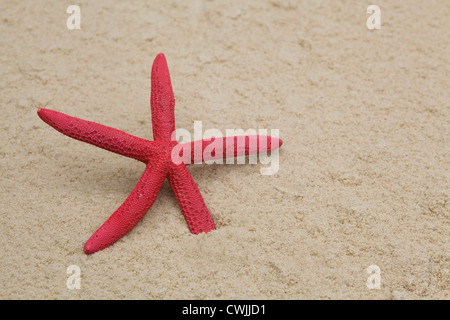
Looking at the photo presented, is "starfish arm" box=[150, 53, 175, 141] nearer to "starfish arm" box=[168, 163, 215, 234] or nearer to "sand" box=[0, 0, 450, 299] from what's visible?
"starfish arm" box=[168, 163, 215, 234]

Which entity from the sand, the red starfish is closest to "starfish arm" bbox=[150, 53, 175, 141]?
the red starfish

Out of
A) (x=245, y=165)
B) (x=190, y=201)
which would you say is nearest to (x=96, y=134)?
(x=190, y=201)

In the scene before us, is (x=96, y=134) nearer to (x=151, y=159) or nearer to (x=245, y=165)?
(x=151, y=159)

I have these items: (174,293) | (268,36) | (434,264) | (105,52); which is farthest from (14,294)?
(268,36)

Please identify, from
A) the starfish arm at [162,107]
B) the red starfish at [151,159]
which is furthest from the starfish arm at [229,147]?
the starfish arm at [162,107]

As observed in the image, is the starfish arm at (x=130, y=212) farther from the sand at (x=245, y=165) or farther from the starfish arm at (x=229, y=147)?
the starfish arm at (x=229, y=147)

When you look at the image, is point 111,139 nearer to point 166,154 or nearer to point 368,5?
point 166,154

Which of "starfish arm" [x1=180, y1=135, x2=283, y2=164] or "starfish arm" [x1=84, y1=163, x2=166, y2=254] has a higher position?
"starfish arm" [x1=180, y1=135, x2=283, y2=164]
